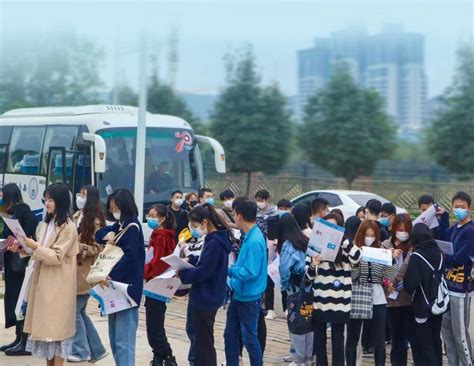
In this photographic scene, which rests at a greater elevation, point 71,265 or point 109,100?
point 109,100

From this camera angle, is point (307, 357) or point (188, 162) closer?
point (307, 357)

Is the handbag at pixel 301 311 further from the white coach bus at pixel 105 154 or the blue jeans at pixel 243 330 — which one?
the white coach bus at pixel 105 154

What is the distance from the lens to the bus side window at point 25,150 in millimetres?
19844

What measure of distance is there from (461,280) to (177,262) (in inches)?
111

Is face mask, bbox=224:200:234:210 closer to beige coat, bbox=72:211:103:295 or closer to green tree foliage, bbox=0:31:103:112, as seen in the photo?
beige coat, bbox=72:211:103:295

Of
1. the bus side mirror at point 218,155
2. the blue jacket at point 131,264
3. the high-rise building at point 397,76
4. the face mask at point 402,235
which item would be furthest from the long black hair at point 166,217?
the high-rise building at point 397,76

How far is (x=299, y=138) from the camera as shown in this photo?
3189 centimetres

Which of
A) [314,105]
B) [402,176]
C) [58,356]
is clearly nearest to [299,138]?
[314,105]

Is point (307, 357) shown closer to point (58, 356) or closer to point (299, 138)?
point (58, 356)

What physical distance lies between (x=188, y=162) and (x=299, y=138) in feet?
43.8

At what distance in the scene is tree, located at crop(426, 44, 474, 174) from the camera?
26547 mm

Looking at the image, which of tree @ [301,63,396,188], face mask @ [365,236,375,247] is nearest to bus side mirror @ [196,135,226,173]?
face mask @ [365,236,375,247]

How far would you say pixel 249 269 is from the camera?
785cm

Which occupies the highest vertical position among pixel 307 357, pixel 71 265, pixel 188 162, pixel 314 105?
pixel 314 105
